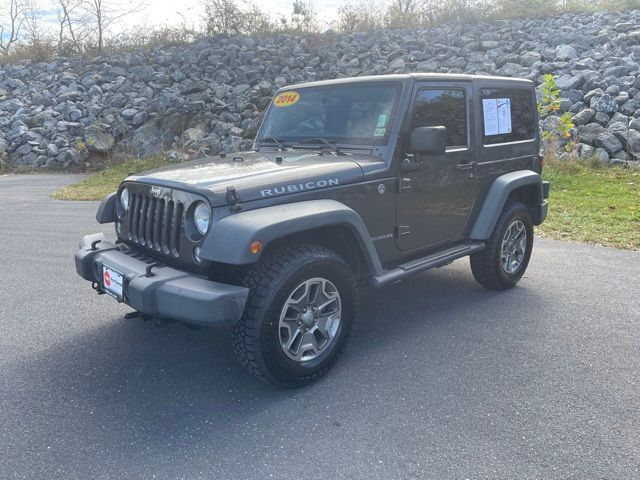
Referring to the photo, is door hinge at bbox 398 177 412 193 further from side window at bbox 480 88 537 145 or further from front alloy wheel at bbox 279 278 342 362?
side window at bbox 480 88 537 145

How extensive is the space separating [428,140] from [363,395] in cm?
176

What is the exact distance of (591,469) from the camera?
260 centimetres

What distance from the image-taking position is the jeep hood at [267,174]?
10.7 feet

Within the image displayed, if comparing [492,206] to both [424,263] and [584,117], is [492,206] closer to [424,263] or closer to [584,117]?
[424,263]

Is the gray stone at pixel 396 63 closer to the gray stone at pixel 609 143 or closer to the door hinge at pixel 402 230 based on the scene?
the gray stone at pixel 609 143

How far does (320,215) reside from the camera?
3258 mm

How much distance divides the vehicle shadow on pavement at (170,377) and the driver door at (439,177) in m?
0.71

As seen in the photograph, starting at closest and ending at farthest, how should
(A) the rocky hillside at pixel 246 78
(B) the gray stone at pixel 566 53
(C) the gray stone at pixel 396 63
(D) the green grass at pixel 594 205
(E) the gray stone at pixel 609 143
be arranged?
1. (D) the green grass at pixel 594 205
2. (E) the gray stone at pixel 609 143
3. (A) the rocky hillside at pixel 246 78
4. (B) the gray stone at pixel 566 53
5. (C) the gray stone at pixel 396 63

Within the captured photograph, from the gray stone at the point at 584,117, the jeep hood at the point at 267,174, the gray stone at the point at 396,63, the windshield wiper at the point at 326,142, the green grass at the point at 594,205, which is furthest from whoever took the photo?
the gray stone at the point at 396,63

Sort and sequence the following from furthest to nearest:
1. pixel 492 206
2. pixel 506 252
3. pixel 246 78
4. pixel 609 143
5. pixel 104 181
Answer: pixel 246 78, pixel 104 181, pixel 609 143, pixel 506 252, pixel 492 206

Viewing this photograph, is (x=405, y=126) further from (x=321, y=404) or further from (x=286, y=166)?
(x=321, y=404)

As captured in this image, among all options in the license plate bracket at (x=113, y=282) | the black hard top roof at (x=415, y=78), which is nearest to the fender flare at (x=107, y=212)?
the license plate bracket at (x=113, y=282)

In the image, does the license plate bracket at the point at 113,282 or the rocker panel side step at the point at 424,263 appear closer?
the license plate bracket at the point at 113,282

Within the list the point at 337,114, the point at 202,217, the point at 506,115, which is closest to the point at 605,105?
the point at 506,115
